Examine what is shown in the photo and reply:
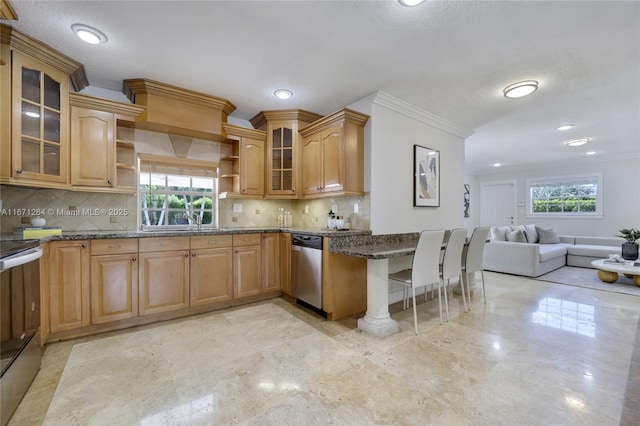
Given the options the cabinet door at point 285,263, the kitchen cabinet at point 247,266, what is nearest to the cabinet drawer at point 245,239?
the kitchen cabinet at point 247,266

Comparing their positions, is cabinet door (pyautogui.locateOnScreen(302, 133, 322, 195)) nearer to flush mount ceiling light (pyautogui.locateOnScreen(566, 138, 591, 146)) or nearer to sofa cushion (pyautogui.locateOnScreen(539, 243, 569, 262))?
sofa cushion (pyautogui.locateOnScreen(539, 243, 569, 262))

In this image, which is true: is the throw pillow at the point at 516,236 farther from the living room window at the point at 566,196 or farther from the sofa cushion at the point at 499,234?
the living room window at the point at 566,196

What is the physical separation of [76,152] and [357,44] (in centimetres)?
273

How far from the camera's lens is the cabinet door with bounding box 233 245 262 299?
3172 millimetres

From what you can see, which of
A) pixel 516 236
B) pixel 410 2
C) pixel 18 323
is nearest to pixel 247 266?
pixel 18 323

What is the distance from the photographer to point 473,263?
331 centimetres

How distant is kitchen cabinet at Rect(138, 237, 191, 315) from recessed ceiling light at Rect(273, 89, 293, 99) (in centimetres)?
188

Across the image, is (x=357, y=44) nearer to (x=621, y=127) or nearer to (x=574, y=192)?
(x=621, y=127)

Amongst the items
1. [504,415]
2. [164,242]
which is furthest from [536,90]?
[164,242]

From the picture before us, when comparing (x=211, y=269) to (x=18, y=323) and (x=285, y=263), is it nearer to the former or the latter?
(x=285, y=263)

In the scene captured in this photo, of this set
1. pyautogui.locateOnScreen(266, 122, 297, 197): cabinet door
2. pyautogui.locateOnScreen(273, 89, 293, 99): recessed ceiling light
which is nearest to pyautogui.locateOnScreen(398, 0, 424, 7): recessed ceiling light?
pyautogui.locateOnScreen(273, 89, 293, 99): recessed ceiling light

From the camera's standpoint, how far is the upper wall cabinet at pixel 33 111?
2.14 m

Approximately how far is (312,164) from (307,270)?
1359mm

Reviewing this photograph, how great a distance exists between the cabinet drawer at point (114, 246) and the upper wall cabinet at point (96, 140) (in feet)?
2.00
